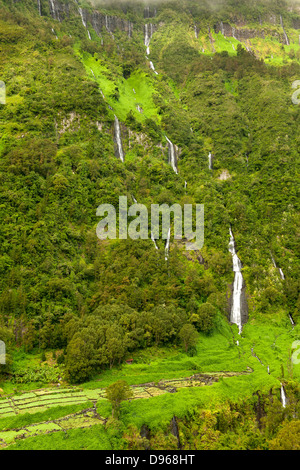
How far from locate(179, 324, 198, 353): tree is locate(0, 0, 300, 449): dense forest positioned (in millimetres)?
170

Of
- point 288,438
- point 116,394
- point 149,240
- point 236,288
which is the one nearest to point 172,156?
point 149,240

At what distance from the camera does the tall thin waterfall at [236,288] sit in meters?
64.8

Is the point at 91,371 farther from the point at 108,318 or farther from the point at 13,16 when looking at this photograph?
the point at 13,16

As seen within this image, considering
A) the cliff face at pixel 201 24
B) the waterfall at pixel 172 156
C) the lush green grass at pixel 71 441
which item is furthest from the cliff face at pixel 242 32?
the lush green grass at pixel 71 441

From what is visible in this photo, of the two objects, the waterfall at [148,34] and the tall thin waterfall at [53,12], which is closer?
the tall thin waterfall at [53,12]

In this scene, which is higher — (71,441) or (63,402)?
(63,402)

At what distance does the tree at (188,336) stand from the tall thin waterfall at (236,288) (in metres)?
14.2

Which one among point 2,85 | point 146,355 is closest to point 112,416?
point 146,355

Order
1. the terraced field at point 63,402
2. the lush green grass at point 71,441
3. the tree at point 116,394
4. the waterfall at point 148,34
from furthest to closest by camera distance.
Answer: the waterfall at point 148,34
the tree at point 116,394
the terraced field at point 63,402
the lush green grass at point 71,441

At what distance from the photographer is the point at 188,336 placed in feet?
166

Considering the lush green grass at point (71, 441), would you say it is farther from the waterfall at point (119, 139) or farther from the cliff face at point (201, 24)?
the cliff face at point (201, 24)

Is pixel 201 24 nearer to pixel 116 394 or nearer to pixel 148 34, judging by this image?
pixel 148 34

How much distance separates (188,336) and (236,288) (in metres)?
22.1

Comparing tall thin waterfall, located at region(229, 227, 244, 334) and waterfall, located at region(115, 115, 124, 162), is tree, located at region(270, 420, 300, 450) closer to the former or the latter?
tall thin waterfall, located at region(229, 227, 244, 334)
